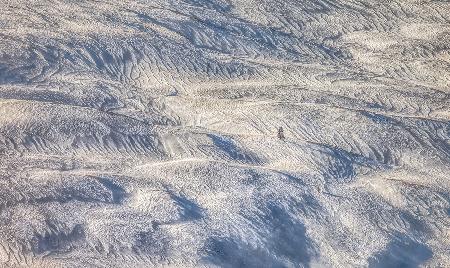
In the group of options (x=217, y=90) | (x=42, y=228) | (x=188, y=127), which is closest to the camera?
(x=42, y=228)

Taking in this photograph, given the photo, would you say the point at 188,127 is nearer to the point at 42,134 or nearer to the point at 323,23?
the point at 42,134

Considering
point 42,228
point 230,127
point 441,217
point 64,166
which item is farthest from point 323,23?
point 42,228

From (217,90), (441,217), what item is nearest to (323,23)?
(217,90)

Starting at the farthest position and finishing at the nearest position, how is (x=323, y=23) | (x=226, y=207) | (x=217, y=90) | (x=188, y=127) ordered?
(x=323, y=23), (x=217, y=90), (x=188, y=127), (x=226, y=207)

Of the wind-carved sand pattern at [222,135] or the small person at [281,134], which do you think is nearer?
the wind-carved sand pattern at [222,135]

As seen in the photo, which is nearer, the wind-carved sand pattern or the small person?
the wind-carved sand pattern

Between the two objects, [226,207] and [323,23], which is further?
[323,23]

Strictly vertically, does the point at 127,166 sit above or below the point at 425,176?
below

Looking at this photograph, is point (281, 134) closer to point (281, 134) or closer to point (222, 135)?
point (281, 134)
